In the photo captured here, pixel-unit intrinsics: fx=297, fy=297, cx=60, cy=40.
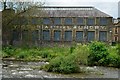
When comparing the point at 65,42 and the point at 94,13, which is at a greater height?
the point at 94,13

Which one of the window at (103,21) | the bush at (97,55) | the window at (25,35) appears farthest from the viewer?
the window at (103,21)

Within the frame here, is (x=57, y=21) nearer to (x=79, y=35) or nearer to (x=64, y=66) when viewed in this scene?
(x=79, y=35)

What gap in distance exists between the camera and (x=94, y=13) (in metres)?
52.6

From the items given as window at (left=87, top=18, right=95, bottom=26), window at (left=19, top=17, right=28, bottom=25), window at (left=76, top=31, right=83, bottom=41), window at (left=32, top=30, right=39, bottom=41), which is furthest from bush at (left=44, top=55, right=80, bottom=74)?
window at (left=76, top=31, right=83, bottom=41)

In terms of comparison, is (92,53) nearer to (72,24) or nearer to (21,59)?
(21,59)

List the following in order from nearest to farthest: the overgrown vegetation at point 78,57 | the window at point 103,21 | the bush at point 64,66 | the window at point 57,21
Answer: the bush at point 64,66 → the overgrown vegetation at point 78,57 → the window at point 103,21 → the window at point 57,21

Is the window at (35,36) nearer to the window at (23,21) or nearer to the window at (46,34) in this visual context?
the window at (46,34)

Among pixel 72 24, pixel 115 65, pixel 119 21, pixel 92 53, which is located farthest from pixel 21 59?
pixel 119 21

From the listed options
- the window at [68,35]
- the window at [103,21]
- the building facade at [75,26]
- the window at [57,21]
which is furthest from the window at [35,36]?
the window at [103,21]

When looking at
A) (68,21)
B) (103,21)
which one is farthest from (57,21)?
(103,21)

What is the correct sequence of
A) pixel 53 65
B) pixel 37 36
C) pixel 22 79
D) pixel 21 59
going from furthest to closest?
pixel 37 36 < pixel 21 59 < pixel 53 65 < pixel 22 79

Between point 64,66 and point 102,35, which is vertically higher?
point 102,35

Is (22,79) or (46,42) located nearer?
(22,79)

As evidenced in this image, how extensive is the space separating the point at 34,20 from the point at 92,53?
2154cm
